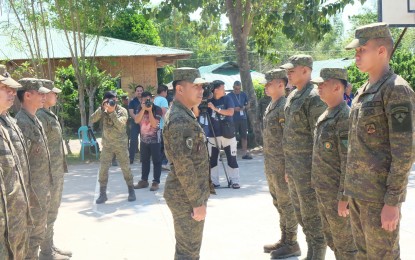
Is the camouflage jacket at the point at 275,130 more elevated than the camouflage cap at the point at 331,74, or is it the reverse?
the camouflage cap at the point at 331,74

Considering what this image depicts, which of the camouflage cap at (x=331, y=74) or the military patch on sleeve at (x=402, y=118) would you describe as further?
the camouflage cap at (x=331, y=74)

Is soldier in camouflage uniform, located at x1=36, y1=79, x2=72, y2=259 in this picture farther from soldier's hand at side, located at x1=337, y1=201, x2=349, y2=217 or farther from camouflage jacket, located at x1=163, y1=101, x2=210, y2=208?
soldier's hand at side, located at x1=337, y1=201, x2=349, y2=217

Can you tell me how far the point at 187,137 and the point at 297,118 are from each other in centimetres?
124

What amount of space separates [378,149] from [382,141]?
2.2 inches

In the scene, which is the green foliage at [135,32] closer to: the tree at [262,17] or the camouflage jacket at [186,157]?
the tree at [262,17]

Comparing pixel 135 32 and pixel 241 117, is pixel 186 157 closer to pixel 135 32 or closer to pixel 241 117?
pixel 241 117

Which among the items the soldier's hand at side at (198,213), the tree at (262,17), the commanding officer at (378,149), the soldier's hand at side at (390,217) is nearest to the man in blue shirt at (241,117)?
the tree at (262,17)

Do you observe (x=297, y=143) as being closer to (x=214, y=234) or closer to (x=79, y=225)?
(x=214, y=234)

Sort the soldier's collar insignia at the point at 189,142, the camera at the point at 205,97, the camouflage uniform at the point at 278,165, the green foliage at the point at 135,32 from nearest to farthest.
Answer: the soldier's collar insignia at the point at 189,142 → the camouflage uniform at the point at 278,165 → the camera at the point at 205,97 → the green foliage at the point at 135,32

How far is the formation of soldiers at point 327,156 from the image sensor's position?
313 centimetres

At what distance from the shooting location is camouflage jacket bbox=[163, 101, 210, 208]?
12.0ft

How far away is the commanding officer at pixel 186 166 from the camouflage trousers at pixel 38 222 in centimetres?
128

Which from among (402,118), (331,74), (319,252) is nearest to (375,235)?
(402,118)

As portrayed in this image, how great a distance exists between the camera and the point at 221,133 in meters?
8.71
